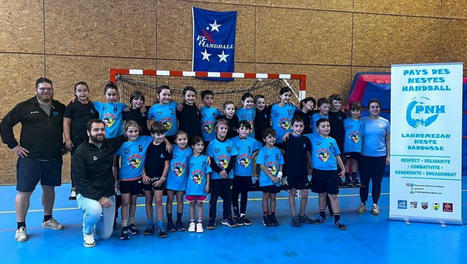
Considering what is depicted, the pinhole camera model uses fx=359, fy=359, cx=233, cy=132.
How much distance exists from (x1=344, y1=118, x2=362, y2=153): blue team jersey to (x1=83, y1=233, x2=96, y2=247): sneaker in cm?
415

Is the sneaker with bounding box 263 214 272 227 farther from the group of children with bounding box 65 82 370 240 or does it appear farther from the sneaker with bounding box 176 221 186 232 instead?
the sneaker with bounding box 176 221 186 232

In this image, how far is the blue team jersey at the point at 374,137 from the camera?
5.87 meters

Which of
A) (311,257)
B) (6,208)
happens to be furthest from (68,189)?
(311,257)

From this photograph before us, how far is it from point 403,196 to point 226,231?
281 cm

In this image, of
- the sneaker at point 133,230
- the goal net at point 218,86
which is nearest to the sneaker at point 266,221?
the sneaker at point 133,230

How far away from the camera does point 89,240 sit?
4.45m

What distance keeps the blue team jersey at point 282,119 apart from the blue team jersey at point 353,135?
1.00 m

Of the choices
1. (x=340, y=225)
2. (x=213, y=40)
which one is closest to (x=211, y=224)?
(x=340, y=225)

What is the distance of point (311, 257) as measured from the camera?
162 inches

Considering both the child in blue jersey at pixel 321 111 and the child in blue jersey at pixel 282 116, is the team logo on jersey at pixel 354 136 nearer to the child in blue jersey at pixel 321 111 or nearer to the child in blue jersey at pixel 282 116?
the child in blue jersey at pixel 321 111

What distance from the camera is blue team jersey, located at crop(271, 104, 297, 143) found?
5.81 m

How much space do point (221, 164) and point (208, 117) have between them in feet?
2.85

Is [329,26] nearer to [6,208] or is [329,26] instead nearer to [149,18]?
[149,18]

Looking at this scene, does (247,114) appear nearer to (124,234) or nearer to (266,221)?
(266,221)
